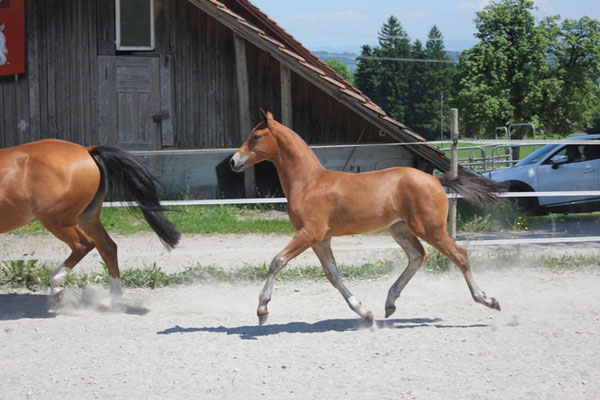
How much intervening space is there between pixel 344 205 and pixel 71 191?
2440 mm

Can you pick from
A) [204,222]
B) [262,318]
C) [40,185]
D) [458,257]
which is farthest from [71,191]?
[204,222]

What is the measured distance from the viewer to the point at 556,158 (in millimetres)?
11828

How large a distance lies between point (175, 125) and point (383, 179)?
8365 millimetres

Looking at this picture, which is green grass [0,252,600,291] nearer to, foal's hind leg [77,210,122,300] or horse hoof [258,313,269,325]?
foal's hind leg [77,210,122,300]

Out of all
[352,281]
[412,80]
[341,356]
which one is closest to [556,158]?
[352,281]

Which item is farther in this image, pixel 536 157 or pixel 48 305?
pixel 536 157

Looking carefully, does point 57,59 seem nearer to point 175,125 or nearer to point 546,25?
point 175,125

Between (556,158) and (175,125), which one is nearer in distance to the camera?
(556,158)

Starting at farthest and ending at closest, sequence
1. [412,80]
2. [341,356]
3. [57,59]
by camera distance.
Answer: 1. [412,80]
2. [57,59]
3. [341,356]

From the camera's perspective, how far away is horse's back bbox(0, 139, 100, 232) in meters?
5.96

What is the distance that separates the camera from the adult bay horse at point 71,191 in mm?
5977

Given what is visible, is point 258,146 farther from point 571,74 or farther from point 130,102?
point 571,74

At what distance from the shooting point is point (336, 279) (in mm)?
5570

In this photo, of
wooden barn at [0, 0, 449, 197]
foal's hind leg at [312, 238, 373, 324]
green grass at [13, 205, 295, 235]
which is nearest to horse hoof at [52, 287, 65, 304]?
foal's hind leg at [312, 238, 373, 324]
